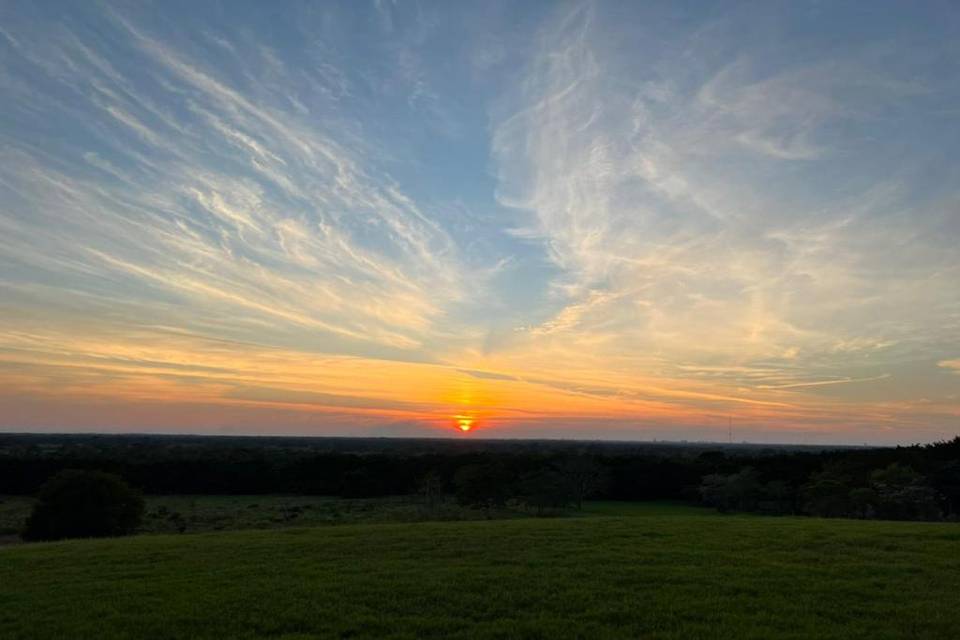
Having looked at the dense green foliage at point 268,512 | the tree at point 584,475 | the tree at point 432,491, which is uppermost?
the tree at point 584,475

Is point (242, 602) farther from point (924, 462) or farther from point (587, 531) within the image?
point (924, 462)

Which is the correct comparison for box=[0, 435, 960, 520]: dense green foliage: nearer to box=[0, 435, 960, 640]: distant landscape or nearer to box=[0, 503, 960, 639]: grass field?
box=[0, 435, 960, 640]: distant landscape

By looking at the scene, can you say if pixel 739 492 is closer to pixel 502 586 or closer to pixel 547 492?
pixel 547 492

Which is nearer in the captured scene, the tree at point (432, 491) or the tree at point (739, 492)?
the tree at point (739, 492)

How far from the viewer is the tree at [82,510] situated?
42438mm

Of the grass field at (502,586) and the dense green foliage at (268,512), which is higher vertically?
the grass field at (502,586)

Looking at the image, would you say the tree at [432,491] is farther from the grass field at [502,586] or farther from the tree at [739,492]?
the grass field at [502,586]

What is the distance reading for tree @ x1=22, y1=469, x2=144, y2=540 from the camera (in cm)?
4244

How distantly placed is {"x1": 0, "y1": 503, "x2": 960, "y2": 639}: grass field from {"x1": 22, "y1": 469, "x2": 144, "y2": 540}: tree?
2723 centimetres

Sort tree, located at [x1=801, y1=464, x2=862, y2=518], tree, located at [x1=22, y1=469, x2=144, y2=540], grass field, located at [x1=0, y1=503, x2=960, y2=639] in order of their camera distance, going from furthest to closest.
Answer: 1. tree, located at [x1=801, y1=464, x2=862, y2=518]
2. tree, located at [x1=22, y1=469, x2=144, y2=540]
3. grass field, located at [x1=0, y1=503, x2=960, y2=639]

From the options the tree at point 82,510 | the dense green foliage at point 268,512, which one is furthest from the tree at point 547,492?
the tree at point 82,510

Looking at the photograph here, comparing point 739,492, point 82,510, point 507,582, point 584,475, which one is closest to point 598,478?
point 584,475

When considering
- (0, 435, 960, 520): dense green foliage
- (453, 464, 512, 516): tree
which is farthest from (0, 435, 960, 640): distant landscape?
(453, 464, 512, 516): tree

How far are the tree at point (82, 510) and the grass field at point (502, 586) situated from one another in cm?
2723
